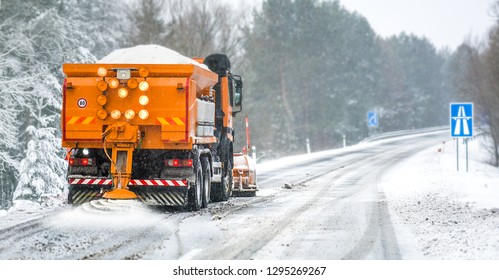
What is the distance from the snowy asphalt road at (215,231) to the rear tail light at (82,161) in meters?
0.90

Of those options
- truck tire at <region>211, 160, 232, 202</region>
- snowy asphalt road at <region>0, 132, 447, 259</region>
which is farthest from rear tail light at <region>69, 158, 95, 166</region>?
truck tire at <region>211, 160, 232, 202</region>

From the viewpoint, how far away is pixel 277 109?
6975 cm

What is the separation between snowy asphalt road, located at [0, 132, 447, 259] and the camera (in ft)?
29.9

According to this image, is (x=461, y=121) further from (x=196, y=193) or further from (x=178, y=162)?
(x=178, y=162)

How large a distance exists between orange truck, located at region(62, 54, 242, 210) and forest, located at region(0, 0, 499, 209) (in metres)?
9.21

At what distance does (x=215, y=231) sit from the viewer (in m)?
11.2

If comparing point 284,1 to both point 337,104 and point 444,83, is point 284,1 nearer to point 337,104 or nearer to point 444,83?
point 337,104

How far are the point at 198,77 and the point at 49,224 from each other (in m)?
4.00

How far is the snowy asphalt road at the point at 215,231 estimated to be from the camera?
9.12 meters

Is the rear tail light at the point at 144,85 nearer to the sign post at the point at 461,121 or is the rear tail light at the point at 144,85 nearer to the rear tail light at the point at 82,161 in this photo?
the rear tail light at the point at 82,161

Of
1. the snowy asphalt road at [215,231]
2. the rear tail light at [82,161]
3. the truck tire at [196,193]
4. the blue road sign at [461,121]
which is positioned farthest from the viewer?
the blue road sign at [461,121]

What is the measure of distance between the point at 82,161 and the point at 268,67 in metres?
56.7

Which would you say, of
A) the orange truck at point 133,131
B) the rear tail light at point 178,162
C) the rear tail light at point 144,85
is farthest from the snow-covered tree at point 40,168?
the rear tail light at point 144,85

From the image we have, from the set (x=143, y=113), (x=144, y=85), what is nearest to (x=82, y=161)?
(x=143, y=113)
